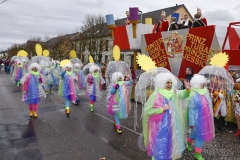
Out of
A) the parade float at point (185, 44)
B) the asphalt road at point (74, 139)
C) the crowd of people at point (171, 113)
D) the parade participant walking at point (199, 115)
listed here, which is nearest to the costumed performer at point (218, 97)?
the parade float at point (185, 44)

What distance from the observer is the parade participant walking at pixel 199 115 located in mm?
4301

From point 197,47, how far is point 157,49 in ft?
5.87

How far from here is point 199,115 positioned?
169 inches

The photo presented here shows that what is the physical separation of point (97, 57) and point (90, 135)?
25466 millimetres

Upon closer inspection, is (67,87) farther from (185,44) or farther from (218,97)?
(218,97)

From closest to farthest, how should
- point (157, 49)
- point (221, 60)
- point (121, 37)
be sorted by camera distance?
point (221, 60), point (157, 49), point (121, 37)

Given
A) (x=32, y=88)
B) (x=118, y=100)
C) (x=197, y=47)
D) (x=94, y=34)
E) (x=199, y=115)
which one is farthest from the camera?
(x=94, y=34)

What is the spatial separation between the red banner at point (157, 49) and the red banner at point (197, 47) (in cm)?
83

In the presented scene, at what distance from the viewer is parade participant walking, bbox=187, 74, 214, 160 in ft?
14.1

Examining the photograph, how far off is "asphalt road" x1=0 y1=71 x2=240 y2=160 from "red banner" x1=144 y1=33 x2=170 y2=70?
228cm

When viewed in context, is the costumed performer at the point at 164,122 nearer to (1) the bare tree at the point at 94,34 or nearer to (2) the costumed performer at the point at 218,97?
(2) the costumed performer at the point at 218,97

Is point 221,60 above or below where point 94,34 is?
below

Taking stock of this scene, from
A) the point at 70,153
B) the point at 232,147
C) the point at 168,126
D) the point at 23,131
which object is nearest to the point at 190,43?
the point at 232,147

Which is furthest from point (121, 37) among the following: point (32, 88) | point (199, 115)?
point (199, 115)
